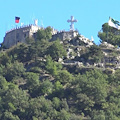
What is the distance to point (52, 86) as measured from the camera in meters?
112

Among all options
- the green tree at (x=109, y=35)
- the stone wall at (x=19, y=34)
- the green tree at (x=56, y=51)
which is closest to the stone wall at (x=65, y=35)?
the stone wall at (x=19, y=34)

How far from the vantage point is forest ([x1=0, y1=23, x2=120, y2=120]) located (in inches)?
4176

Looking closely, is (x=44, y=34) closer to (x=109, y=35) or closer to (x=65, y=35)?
(x=65, y=35)

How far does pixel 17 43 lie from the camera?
13325cm

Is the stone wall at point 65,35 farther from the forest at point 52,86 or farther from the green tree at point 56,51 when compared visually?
the green tree at point 56,51

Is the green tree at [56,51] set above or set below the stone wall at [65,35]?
below

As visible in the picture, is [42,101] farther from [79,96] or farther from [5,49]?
[5,49]

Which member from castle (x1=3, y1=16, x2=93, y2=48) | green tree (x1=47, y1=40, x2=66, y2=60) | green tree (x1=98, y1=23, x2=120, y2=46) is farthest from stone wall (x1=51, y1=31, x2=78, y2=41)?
green tree (x1=47, y1=40, x2=66, y2=60)

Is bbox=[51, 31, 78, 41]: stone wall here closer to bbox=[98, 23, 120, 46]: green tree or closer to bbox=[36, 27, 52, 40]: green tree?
bbox=[36, 27, 52, 40]: green tree

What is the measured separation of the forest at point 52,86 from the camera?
106 metres

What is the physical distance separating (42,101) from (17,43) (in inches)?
1076

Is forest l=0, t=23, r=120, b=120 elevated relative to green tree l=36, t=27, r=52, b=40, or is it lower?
lower

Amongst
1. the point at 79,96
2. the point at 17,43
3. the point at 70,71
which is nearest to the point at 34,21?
the point at 17,43

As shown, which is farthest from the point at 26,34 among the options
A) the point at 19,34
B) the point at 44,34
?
the point at 44,34
